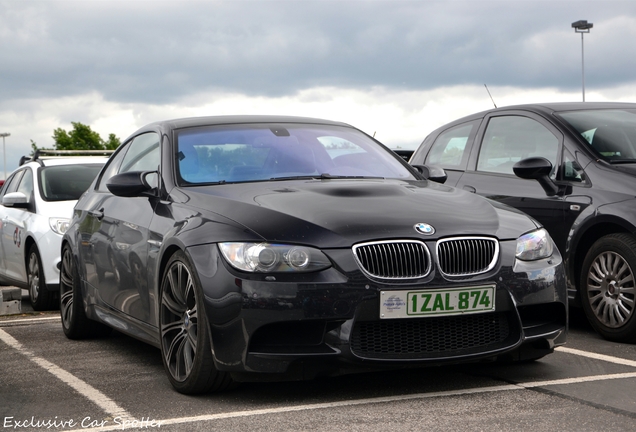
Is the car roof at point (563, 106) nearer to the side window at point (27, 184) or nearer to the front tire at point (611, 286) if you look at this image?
the front tire at point (611, 286)

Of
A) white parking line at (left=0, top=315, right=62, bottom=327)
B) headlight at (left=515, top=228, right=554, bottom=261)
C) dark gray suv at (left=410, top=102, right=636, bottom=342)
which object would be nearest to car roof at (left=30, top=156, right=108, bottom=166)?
white parking line at (left=0, top=315, right=62, bottom=327)

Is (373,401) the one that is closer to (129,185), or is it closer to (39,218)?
(129,185)

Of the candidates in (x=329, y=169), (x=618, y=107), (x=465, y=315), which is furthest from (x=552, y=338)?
(x=618, y=107)

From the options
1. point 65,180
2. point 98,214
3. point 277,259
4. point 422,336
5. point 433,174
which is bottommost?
point 422,336

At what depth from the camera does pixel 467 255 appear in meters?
4.91

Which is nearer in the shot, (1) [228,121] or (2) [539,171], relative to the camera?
(1) [228,121]

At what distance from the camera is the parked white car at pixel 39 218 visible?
33.1ft

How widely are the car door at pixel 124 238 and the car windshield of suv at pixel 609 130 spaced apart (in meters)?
3.32

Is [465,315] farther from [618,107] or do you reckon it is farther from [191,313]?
[618,107]

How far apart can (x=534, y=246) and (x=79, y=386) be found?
2.64m

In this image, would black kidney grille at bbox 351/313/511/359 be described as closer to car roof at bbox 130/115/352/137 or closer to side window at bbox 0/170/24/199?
car roof at bbox 130/115/352/137

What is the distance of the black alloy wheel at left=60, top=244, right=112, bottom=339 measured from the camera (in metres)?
7.32

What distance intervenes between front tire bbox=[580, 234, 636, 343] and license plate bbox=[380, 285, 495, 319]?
6.79 ft

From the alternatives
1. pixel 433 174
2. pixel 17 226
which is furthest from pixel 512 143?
pixel 17 226
